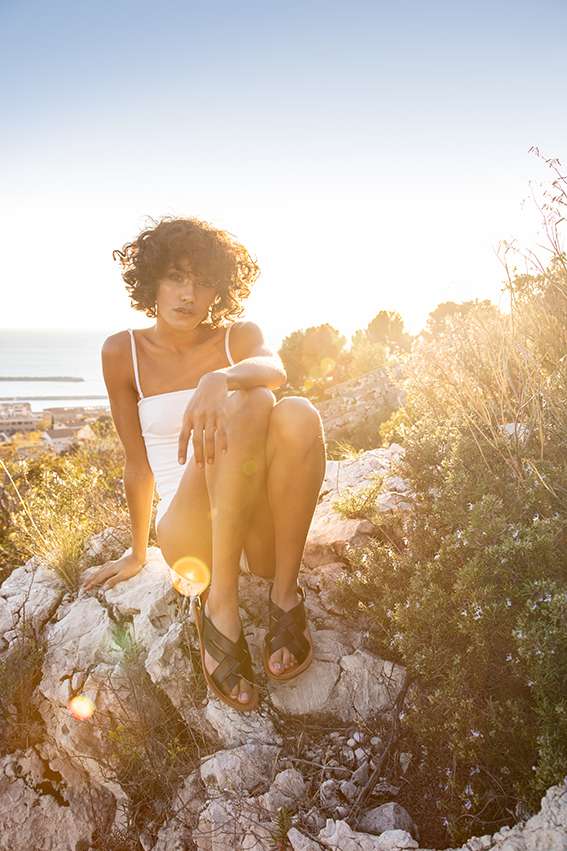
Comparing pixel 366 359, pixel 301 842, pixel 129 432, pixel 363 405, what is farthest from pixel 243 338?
pixel 366 359

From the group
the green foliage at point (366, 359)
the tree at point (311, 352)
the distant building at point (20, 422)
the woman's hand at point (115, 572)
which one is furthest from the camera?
the distant building at point (20, 422)

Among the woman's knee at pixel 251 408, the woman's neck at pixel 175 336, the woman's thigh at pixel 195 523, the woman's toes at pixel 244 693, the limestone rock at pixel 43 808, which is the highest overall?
the woman's neck at pixel 175 336

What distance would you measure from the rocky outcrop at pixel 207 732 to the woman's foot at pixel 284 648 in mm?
157

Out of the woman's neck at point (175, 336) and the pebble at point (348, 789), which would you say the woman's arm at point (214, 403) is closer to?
the woman's neck at point (175, 336)

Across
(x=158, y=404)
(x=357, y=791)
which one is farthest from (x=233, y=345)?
(x=357, y=791)

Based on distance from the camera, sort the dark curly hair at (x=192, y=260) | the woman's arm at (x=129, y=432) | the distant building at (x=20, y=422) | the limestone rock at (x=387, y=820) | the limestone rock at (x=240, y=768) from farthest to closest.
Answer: the distant building at (x=20, y=422) < the woman's arm at (x=129, y=432) < the dark curly hair at (x=192, y=260) < the limestone rock at (x=240, y=768) < the limestone rock at (x=387, y=820)

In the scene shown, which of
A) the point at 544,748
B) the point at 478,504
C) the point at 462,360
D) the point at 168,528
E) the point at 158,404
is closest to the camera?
the point at 544,748

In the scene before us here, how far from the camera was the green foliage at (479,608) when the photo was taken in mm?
1684

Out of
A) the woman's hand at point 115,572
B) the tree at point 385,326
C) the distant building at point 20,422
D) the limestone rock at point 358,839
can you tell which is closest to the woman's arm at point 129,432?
the woman's hand at point 115,572

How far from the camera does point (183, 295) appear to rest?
2.73m

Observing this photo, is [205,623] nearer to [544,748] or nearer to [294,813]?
[294,813]

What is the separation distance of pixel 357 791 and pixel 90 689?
4.72 feet

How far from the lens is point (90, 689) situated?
255cm

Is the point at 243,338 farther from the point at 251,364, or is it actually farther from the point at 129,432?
the point at 129,432
